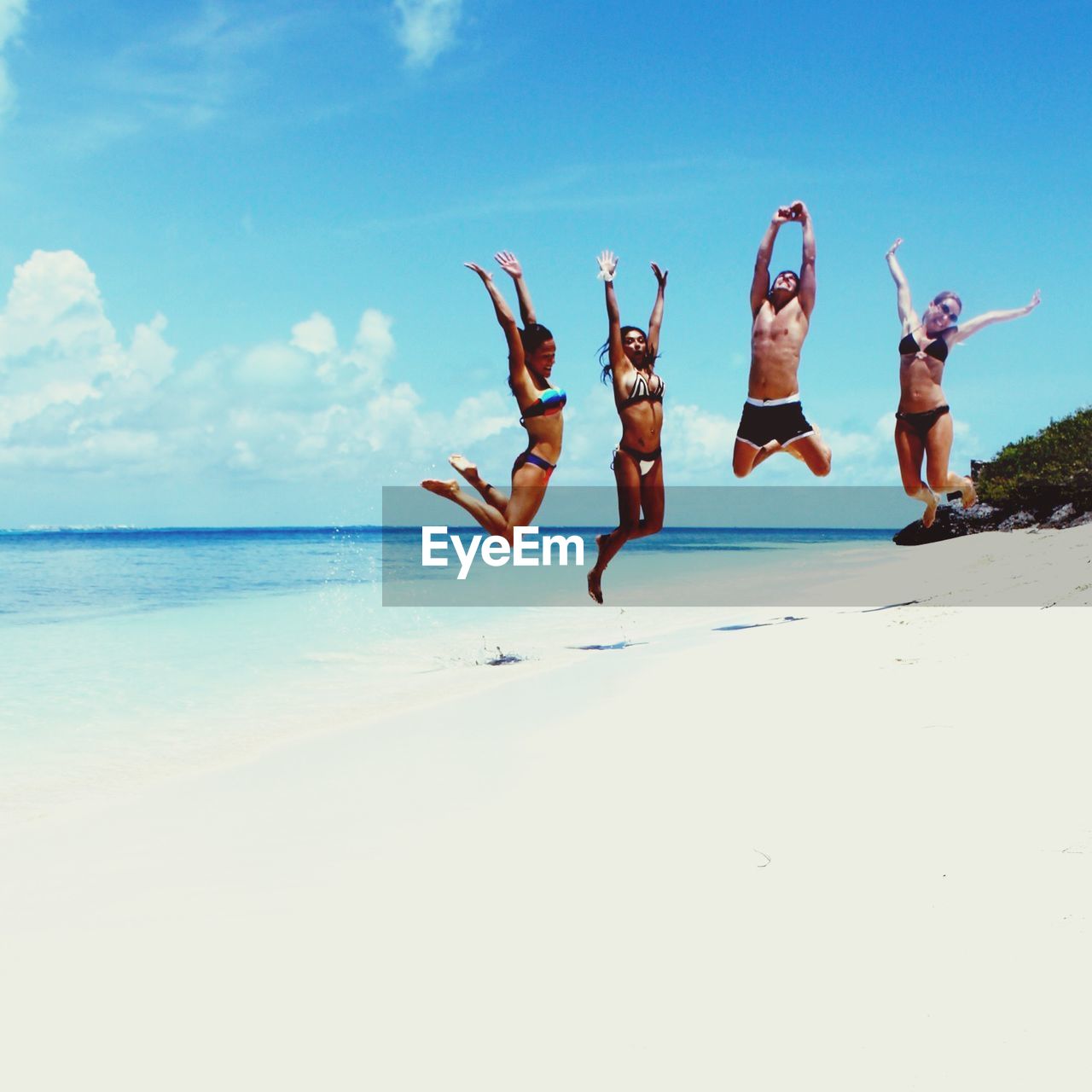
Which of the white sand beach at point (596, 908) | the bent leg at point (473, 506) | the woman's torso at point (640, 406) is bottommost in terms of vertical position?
the white sand beach at point (596, 908)

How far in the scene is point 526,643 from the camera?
9445 mm

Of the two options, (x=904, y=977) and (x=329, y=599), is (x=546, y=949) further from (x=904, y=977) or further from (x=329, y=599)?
(x=329, y=599)

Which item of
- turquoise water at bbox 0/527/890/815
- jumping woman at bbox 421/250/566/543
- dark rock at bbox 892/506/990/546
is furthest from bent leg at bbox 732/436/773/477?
dark rock at bbox 892/506/990/546

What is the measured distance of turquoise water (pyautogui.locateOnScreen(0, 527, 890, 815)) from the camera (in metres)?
5.88

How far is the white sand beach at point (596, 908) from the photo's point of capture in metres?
2.22

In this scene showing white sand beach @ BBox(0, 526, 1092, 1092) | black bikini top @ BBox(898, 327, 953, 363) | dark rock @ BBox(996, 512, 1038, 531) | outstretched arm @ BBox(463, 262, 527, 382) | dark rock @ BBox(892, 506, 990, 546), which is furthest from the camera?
dark rock @ BBox(892, 506, 990, 546)

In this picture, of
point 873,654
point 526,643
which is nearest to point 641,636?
point 526,643

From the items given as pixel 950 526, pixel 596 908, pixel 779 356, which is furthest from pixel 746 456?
pixel 950 526

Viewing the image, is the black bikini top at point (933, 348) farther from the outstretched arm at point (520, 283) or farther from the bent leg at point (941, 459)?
the outstretched arm at point (520, 283)

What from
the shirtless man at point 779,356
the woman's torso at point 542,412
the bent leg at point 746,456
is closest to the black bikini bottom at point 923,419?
the shirtless man at point 779,356

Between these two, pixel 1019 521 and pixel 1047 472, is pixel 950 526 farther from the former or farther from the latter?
pixel 1047 472

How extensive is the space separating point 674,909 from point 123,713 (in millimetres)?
5126

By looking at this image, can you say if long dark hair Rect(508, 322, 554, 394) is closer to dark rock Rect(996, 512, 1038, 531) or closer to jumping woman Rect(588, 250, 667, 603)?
jumping woman Rect(588, 250, 667, 603)

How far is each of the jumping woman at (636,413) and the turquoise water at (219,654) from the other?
224 cm
